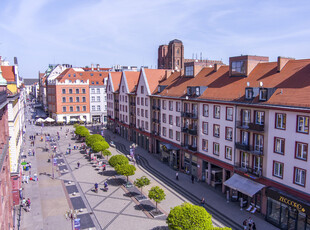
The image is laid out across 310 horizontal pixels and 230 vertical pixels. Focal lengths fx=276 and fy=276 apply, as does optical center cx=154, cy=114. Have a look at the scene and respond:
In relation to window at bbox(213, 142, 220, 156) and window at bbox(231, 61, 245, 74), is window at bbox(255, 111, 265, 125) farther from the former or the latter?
window at bbox(231, 61, 245, 74)

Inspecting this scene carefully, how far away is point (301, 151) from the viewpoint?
87.7ft

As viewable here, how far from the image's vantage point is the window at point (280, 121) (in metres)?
28.5

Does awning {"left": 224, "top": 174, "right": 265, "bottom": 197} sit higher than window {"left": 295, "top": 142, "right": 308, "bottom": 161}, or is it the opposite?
window {"left": 295, "top": 142, "right": 308, "bottom": 161}

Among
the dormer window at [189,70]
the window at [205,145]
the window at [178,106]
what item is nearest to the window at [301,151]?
the window at [205,145]

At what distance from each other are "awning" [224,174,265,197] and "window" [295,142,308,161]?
5.81 metres

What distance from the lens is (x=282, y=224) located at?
2841 centimetres

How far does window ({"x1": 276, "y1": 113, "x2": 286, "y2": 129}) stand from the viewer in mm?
28516

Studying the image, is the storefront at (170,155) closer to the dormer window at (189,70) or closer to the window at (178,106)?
the window at (178,106)

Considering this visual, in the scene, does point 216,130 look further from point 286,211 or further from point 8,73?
point 8,73

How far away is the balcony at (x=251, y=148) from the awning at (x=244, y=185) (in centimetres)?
356

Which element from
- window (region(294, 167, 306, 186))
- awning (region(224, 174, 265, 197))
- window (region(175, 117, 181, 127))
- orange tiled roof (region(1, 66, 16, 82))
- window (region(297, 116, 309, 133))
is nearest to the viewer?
window (region(297, 116, 309, 133))

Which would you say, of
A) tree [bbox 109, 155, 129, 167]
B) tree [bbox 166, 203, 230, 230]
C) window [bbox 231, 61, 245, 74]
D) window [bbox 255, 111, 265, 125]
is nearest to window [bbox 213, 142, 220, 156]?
window [bbox 255, 111, 265, 125]

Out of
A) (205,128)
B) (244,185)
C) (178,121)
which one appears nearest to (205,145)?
(205,128)

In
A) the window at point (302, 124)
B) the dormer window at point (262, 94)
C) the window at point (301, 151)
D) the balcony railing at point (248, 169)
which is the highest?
the dormer window at point (262, 94)
